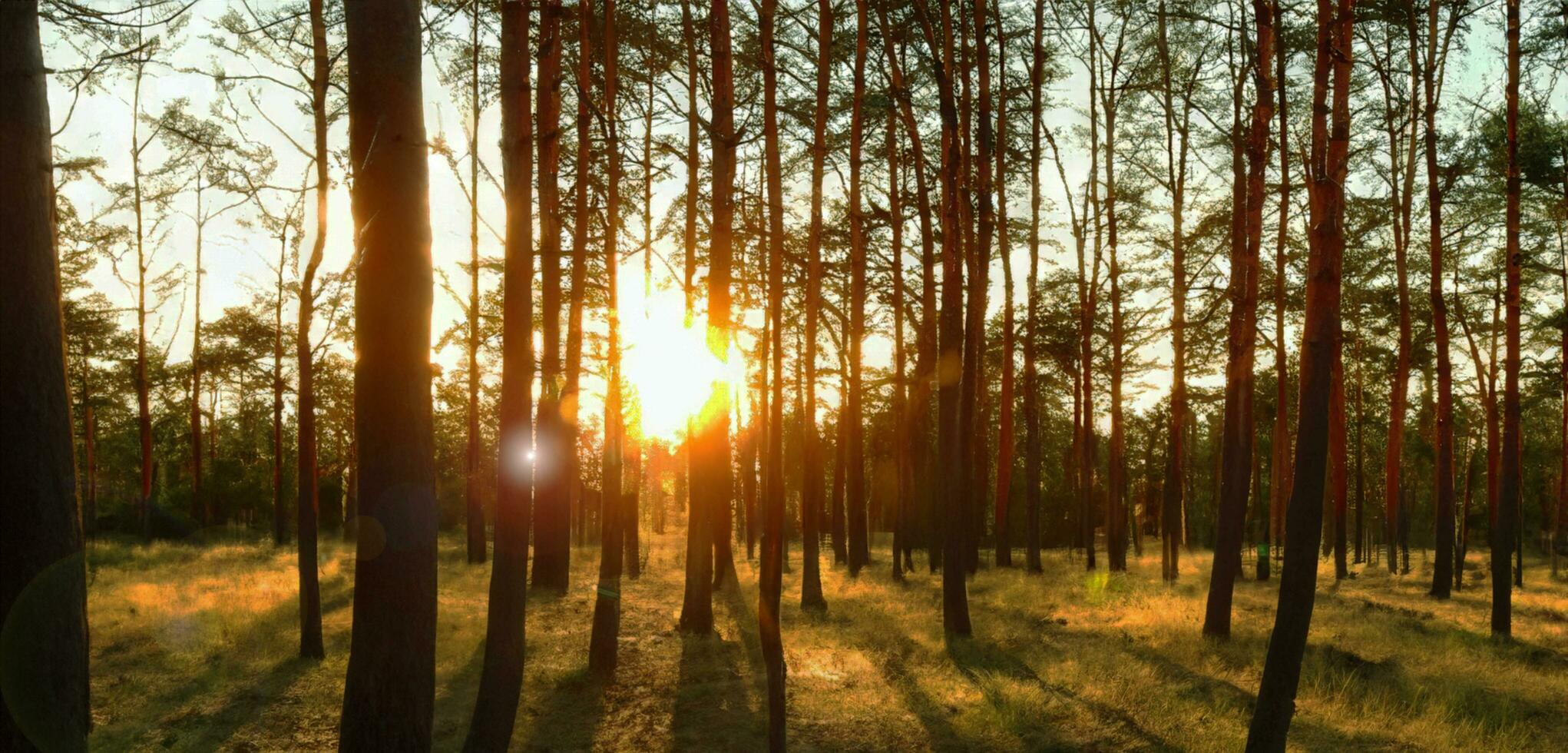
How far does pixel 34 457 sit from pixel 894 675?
8509 mm

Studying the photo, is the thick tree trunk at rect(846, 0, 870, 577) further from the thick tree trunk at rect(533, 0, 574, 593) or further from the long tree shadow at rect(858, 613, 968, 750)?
the long tree shadow at rect(858, 613, 968, 750)

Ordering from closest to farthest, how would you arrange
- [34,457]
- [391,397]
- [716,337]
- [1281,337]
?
[391,397] → [34,457] → [716,337] → [1281,337]

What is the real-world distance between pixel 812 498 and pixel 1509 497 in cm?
1081

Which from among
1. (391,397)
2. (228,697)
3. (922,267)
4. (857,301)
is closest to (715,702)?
(228,697)

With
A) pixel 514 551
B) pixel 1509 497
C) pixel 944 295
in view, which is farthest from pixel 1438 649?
pixel 514 551

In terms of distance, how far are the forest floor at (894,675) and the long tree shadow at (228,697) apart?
3cm

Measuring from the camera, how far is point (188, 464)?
40500 millimetres

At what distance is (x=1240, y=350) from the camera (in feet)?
41.3

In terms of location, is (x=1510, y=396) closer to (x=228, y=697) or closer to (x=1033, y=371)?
(x=1033, y=371)

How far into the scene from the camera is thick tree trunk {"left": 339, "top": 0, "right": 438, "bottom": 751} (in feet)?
A: 14.7

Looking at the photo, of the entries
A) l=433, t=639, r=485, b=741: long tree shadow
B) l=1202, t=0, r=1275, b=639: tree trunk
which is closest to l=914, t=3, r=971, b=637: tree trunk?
l=1202, t=0, r=1275, b=639: tree trunk

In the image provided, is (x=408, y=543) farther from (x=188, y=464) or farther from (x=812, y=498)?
(x=188, y=464)

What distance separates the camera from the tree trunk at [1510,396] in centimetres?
1262

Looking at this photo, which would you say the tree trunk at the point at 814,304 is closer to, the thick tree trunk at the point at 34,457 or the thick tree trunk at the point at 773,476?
the thick tree trunk at the point at 773,476
